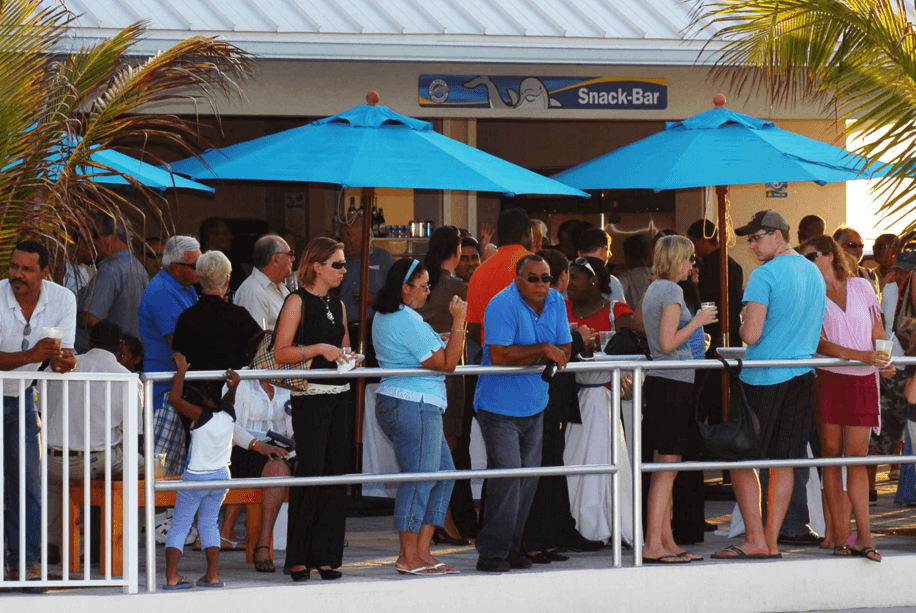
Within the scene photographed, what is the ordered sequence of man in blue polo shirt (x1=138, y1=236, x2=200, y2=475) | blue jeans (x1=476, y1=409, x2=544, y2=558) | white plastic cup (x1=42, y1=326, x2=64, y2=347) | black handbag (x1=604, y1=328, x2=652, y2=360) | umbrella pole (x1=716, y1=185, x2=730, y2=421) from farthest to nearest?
umbrella pole (x1=716, y1=185, x2=730, y2=421), man in blue polo shirt (x1=138, y1=236, x2=200, y2=475), black handbag (x1=604, y1=328, x2=652, y2=360), blue jeans (x1=476, y1=409, x2=544, y2=558), white plastic cup (x1=42, y1=326, x2=64, y2=347)

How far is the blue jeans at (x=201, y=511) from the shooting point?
6.49 m

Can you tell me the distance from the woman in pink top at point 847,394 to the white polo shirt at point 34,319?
416 centimetres

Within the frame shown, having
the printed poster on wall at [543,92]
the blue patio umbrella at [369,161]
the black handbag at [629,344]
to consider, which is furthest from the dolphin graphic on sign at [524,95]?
the black handbag at [629,344]

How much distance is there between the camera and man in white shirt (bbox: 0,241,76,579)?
657 centimetres

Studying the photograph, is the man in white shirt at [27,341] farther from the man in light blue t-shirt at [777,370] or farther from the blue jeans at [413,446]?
the man in light blue t-shirt at [777,370]

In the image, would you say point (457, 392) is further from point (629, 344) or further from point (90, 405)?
point (90, 405)

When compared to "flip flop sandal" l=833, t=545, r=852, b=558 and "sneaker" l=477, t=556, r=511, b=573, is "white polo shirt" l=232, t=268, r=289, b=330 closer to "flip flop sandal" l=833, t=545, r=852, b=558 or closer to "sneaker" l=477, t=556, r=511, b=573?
"sneaker" l=477, t=556, r=511, b=573

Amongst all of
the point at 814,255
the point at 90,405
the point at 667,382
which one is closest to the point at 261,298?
the point at 90,405

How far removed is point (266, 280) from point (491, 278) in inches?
61.5

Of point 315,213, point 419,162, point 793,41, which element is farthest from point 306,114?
point 793,41

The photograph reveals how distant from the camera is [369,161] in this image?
838 centimetres

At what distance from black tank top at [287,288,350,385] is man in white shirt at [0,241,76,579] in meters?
1.19

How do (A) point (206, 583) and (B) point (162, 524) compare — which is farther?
(B) point (162, 524)

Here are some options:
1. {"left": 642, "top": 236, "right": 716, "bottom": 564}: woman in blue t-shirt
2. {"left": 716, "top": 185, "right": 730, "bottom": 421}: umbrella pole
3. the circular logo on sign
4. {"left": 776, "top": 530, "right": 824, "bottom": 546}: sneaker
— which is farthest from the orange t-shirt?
the circular logo on sign
